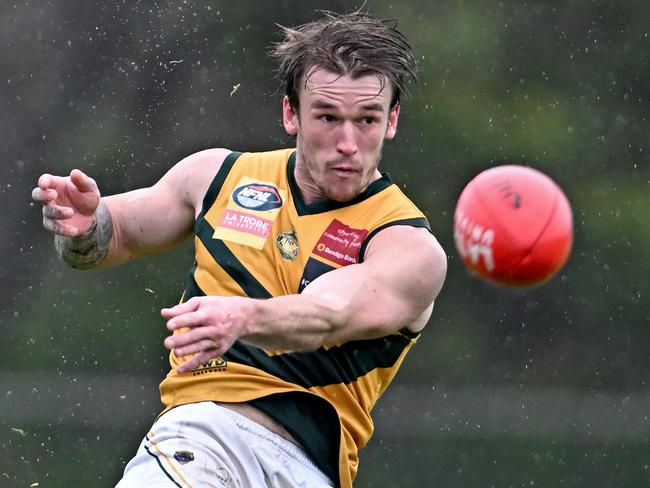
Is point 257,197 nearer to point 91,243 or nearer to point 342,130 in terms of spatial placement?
point 342,130

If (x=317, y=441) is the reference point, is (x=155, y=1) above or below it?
below

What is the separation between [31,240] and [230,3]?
1772 mm

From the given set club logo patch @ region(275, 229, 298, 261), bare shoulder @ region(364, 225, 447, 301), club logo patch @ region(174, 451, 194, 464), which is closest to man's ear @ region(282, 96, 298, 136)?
club logo patch @ region(275, 229, 298, 261)

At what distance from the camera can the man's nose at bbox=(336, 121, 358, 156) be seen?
3777 mm

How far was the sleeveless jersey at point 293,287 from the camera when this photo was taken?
3.69 m

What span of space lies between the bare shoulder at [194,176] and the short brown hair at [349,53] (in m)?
0.30

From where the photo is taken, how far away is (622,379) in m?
7.41

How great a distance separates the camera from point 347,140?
3783 millimetres

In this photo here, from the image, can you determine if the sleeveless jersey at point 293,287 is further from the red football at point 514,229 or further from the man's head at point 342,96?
the red football at point 514,229

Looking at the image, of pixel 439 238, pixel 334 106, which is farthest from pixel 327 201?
pixel 439 238

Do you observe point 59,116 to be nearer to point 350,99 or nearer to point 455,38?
point 455,38

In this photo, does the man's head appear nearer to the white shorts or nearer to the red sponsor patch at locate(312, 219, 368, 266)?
the red sponsor patch at locate(312, 219, 368, 266)

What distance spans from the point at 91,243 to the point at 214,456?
2.69 feet

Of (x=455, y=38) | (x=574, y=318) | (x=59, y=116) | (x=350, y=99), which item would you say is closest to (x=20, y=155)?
(x=59, y=116)
